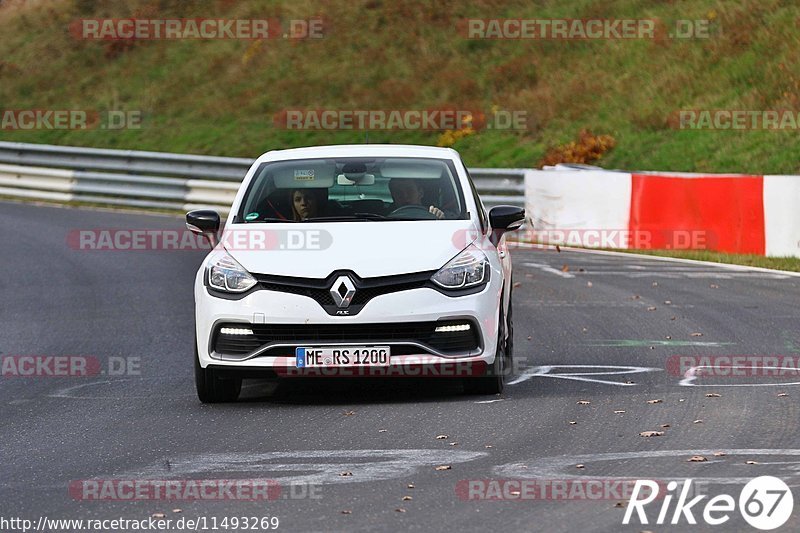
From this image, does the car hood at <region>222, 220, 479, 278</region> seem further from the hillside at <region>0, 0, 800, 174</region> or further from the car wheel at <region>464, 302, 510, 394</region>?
the hillside at <region>0, 0, 800, 174</region>

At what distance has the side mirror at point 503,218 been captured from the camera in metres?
9.97

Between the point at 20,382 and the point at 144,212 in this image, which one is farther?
the point at 144,212

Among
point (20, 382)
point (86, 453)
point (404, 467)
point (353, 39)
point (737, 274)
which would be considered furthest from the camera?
point (353, 39)

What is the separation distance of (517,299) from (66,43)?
3199 cm

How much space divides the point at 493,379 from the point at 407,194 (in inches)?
57.2

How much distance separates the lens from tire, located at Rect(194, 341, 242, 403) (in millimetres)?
9328

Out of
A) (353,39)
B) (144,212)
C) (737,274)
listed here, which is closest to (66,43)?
(353,39)

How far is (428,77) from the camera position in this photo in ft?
123

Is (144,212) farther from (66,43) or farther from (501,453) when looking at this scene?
(501,453)

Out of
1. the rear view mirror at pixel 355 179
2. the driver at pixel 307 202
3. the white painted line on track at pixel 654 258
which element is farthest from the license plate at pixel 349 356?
the white painted line on track at pixel 654 258

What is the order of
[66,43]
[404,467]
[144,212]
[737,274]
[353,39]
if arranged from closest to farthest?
1. [404,467]
2. [737,274]
3. [144,212]
4. [353,39]
5. [66,43]

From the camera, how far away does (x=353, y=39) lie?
133 ft

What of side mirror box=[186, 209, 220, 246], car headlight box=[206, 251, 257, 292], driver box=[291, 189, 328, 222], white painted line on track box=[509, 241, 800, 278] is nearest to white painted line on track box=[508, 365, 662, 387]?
driver box=[291, 189, 328, 222]

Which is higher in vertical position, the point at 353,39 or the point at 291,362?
the point at 353,39
